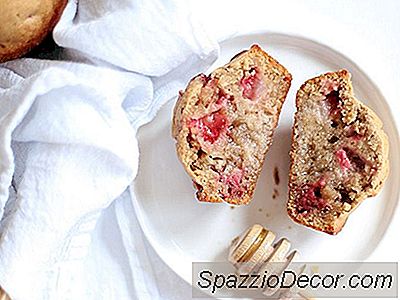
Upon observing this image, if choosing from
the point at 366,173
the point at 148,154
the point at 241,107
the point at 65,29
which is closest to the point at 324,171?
the point at 366,173

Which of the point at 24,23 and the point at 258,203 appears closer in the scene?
the point at 24,23

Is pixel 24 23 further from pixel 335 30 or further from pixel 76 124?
pixel 335 30

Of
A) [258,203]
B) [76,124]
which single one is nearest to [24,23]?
[76,124]

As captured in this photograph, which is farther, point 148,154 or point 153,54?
point 148,154

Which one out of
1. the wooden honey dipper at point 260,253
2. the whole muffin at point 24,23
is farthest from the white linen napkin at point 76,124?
the wooden honey dipper at point 260,253

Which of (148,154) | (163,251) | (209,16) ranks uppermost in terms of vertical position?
(209,16)

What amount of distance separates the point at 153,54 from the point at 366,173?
395mm

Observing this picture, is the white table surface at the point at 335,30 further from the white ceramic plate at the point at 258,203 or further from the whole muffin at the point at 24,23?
the whole muffin at the point at 24,23

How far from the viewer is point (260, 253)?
137 cm

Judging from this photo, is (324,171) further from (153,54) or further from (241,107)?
(153,54)

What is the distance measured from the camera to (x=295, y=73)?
57.6 inches

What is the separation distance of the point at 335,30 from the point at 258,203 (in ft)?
1.08

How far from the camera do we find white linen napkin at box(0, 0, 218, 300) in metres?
1.27

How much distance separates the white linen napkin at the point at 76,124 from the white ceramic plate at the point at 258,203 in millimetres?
114
